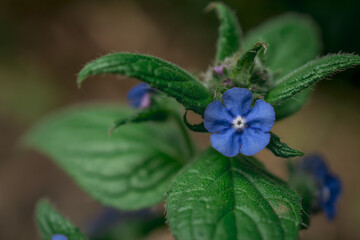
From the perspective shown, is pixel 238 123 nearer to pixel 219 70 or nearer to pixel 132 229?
pixel 219 70

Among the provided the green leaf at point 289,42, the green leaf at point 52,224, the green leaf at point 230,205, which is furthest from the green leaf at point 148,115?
the green leaf at point 289,42

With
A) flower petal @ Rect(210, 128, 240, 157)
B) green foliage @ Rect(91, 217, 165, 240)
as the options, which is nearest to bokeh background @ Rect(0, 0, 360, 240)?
green foliage @ Rect(91, 217, 165, 240)

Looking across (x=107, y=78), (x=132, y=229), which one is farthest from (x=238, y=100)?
(x=107, y=78)

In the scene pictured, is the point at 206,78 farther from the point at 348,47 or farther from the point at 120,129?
the point at 348,47

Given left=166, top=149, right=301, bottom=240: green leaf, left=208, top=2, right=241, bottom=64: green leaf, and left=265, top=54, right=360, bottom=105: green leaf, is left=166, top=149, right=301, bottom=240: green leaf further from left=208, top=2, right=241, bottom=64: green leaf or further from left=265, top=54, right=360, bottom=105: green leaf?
left=208, top=2, right=241, bottom=64: green leaf

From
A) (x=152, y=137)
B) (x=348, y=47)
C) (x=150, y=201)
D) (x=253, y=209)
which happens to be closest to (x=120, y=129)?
(x=152, y=137)
